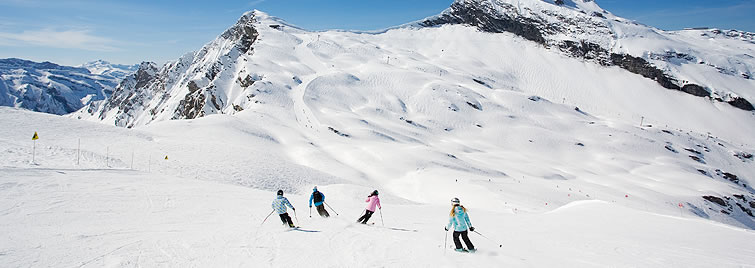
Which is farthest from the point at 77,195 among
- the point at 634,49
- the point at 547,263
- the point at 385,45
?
the point at 634,49

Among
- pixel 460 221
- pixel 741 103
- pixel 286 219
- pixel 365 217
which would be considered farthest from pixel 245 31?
pixel 741 103

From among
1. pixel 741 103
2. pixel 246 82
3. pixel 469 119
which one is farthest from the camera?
pixel 741 103

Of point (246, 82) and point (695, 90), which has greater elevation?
point (695, 90)

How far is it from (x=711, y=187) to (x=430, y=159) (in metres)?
49.4

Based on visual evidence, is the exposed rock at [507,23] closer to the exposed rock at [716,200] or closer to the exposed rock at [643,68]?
the exposed rock at [643,68]

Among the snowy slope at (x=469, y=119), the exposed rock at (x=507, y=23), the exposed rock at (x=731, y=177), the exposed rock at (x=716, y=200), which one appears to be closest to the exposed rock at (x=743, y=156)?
the snowy slope at (x=469, y=119)

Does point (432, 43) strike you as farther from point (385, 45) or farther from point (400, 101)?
point (400, 101)

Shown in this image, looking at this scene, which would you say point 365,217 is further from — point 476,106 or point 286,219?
point 476,106

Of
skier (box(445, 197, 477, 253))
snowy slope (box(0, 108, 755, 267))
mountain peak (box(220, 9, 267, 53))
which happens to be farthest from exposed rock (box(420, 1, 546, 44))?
skier (box(445, 197, 477, 253))

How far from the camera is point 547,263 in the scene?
10.8 m

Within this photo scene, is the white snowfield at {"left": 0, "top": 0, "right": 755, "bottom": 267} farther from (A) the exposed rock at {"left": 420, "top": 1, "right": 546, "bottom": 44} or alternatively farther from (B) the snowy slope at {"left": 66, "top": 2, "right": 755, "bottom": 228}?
(A) the exposed rock at {"left": 420, "top": 1, "right": 546, "bottom": 44}

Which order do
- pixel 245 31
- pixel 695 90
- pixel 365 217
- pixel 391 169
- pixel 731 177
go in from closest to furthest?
pixel 365 217
pixel 391 169
pixel 731 177
pixel 695 90
pixel 245 31

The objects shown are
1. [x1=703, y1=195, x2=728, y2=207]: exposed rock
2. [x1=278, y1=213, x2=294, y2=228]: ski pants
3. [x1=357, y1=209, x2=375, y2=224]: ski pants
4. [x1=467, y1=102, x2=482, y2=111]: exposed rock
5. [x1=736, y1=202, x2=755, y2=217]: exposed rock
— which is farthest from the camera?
[x1=467, y1=102, x2=482, y2=111]: exposed rock

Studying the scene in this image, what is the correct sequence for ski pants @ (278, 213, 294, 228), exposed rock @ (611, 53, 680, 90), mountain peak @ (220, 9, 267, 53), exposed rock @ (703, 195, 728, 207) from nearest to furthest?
1. ski pants @ (278, 213, 294, 228)
2. exposed rock @ (703, 195, 728, 207)
3. exposed rock @ (611, 53, 680, 90)
4. mountain peak @ (220, 9, 267, 53)
